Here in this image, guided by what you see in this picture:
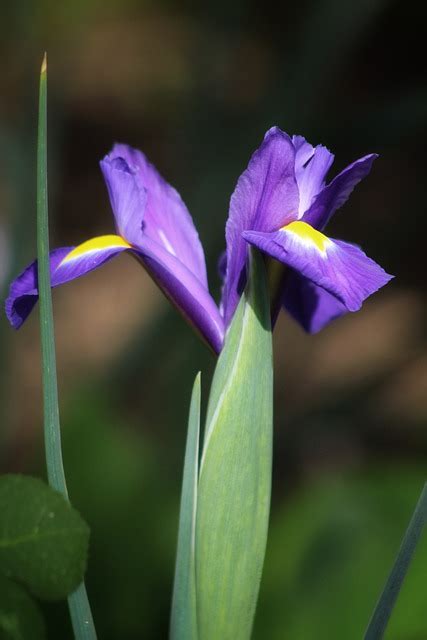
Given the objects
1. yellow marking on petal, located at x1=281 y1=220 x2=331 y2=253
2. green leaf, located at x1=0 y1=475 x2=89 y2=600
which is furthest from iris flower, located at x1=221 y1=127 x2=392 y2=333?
green leaf, located at x1=0 y1=475 x2=89 y2=600

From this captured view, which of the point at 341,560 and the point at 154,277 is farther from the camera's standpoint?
the point at 341,560

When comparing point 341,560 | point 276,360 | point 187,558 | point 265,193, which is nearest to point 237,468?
point 187,558

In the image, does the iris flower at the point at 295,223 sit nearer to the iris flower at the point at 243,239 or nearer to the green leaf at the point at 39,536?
the iris flower at the point at 243,239

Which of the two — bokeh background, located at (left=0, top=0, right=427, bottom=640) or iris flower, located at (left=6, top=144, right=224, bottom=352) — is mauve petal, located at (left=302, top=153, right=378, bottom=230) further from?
bokeh background, located at (left=0, top=0, right=427, bottom=640)

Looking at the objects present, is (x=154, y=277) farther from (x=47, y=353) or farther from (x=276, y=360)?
(x=276, y=360)

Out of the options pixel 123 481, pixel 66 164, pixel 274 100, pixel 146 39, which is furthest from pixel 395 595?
pixel 146 39

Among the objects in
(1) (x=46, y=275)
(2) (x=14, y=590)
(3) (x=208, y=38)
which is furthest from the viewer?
(3) (x=208, y=38)

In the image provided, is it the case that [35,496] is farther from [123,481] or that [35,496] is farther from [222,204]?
[222,204]
